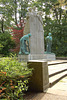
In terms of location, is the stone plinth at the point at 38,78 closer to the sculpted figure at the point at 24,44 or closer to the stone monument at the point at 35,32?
the sculpted figure at the point at 24,44

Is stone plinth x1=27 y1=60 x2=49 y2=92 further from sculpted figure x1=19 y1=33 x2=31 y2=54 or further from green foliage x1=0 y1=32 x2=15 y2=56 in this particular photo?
green foliage x1=0 y1=32 x2=15 y2=56

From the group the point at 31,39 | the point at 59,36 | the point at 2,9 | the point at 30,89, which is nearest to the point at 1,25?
the point at 2,9

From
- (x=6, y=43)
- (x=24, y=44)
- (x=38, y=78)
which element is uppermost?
(x=6, y=43)

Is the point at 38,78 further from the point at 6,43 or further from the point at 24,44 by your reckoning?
the point at 6,43

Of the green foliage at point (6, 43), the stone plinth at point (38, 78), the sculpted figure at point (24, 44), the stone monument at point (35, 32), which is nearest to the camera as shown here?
the stone plinth at point (38, 78)

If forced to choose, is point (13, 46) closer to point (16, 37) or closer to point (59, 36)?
point (16, 37)

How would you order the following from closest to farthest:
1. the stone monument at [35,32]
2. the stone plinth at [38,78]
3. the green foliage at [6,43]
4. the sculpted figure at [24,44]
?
the stone plinth at [38,78]
the sculpted figure at [24,44]
the stone monument at [35,32]
the green foliage at [6,43]

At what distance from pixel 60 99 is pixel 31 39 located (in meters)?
8.71

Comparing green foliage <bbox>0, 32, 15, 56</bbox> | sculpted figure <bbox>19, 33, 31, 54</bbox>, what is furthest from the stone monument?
green foliage <bbox>0, 32, 15, 56</bbox>

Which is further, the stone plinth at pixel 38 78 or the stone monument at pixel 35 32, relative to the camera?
the stone monument at pixel 35 32

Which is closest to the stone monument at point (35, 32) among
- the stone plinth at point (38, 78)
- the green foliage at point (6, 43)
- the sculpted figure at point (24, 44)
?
the sculpted figure at point (24, 44)

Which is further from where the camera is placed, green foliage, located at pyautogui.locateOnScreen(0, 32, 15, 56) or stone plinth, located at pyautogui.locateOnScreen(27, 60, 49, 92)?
green foliage, located at pyautogui.locateOnScreen(0, 32, 15, 56)

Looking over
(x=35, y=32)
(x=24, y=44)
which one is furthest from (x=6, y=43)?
(x=24, y=44)

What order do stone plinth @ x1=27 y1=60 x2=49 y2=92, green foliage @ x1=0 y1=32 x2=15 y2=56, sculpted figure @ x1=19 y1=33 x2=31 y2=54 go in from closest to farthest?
stone plinth @ x1=27 y1=60 x2=49 y2=92 < sculpted figure @ x1=19 y1=33 x2=31 y2=54 < green foliage @ x1=0 y1=32 x2=15 y2=56
